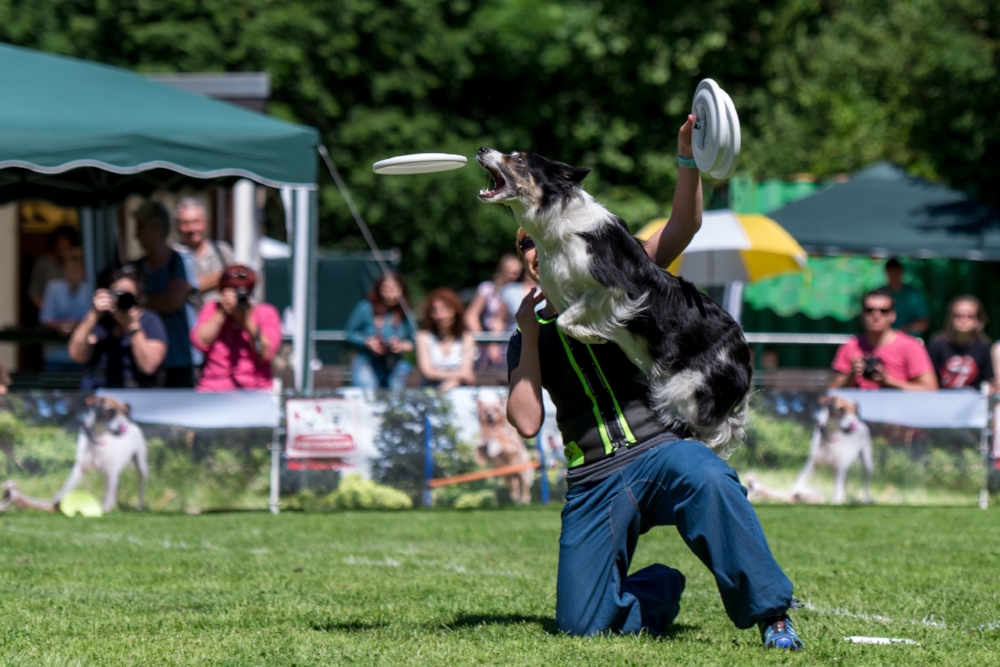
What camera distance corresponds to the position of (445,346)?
1019cm

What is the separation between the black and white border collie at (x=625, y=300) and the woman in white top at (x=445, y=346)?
5.81 metres

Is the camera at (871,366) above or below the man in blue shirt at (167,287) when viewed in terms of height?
below

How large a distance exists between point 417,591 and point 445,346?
4621mm

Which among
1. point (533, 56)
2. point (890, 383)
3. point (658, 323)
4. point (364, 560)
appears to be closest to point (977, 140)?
point (533, 56)

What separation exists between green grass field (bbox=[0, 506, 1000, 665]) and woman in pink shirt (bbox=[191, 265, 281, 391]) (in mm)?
1105

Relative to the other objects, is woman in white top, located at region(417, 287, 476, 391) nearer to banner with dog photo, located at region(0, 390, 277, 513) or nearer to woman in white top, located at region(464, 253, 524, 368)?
banner with dog photo, located at region(0, 390, 277, 513)

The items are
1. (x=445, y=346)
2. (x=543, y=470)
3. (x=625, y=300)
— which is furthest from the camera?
(x=445, y=346)

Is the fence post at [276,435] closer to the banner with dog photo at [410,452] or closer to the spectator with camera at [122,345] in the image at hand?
the banner with dog photo at [410,452]

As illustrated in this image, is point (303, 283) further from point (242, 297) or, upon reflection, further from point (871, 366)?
point (871, 366)

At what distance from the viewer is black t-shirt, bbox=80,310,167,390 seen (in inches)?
357

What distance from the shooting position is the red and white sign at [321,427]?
8883 millimetres

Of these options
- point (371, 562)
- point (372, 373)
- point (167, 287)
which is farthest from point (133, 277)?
point (371, 562)

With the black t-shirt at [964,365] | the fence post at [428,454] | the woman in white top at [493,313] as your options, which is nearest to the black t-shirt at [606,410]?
the fence post at [428,454]

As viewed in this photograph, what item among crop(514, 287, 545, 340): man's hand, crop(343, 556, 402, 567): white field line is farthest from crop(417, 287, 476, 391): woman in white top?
crop(514, 287, 545, 340): man's hand
